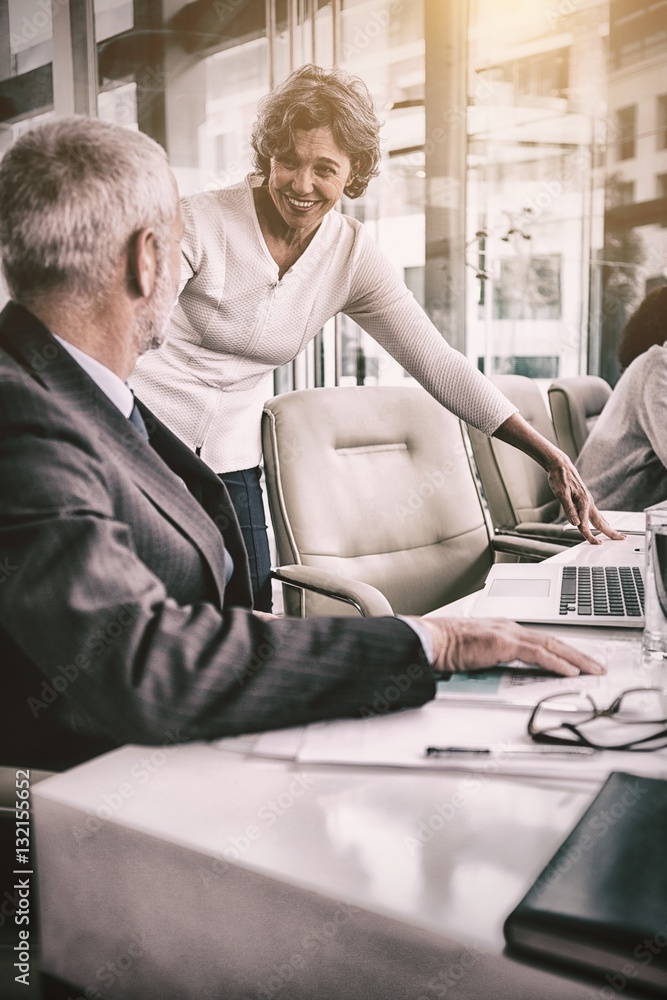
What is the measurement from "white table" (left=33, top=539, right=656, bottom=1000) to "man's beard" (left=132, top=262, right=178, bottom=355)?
0.49 m

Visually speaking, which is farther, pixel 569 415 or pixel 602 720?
pixel 569 415

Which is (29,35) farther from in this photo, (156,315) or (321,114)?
(156,315)

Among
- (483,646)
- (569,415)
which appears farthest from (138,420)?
(569,415)

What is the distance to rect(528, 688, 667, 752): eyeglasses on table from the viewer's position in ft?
2.64

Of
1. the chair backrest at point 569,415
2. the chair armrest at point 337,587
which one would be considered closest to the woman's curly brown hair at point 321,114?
the chair armrest at point 337,587

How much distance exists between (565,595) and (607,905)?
0.86 m

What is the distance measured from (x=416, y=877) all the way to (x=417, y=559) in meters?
1.42

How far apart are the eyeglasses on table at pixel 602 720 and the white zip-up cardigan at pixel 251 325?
1074 mm

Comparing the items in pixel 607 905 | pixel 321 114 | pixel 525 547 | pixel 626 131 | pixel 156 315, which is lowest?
pixel 525 547

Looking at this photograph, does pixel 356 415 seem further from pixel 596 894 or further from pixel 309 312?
pixel 596 894

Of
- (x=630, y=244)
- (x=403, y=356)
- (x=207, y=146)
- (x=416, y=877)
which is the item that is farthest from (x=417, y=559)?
(x=630, y=244)

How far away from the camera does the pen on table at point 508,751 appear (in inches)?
31.0

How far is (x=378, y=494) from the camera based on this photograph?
1983mm

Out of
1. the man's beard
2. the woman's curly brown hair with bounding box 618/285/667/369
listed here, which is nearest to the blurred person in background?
the woman's curly brown hair with bounding box 618/285/667/369
